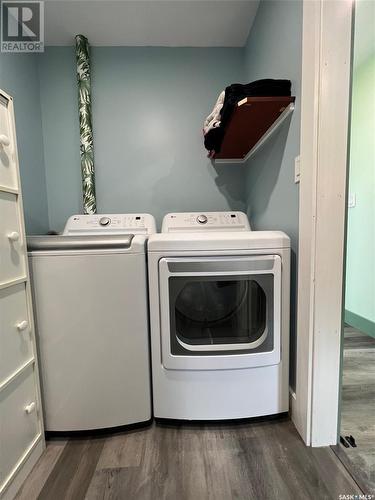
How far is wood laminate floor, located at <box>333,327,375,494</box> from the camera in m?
1.06

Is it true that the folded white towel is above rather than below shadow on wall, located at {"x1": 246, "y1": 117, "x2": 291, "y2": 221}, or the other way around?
above

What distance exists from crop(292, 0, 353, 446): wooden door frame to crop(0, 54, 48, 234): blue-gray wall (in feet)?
5.71

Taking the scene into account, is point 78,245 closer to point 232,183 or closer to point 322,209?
point 322,209

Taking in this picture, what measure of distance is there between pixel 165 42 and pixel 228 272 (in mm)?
1919

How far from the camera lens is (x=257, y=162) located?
1846 mm

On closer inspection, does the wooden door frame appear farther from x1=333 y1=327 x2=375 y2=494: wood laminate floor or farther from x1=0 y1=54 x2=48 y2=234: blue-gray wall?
x1=0 y1=54 x2=48 y2=234: blue-gray wall

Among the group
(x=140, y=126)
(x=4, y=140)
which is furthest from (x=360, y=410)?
(x=140, y=126)

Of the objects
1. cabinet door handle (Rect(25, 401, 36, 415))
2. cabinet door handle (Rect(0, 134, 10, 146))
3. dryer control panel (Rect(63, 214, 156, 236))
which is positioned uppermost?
cabinet door handle (Rect(0, 134, 10, 146))

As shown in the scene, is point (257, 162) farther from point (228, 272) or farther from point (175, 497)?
point (175, 497)

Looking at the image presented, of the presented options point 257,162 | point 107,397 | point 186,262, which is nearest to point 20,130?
point 186,262

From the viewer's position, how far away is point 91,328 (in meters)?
1.19

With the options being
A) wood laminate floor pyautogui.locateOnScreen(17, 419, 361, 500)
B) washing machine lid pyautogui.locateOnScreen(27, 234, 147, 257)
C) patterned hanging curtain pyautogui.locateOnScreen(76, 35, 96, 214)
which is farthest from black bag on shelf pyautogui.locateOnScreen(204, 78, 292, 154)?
wood laminate floor pyautogui.locateOnScreen(17, 419, 361, 500)

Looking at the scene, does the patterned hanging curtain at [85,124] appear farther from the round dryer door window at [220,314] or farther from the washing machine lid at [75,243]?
the round dryer door window at [220,314]

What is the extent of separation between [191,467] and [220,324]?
0.60 m
